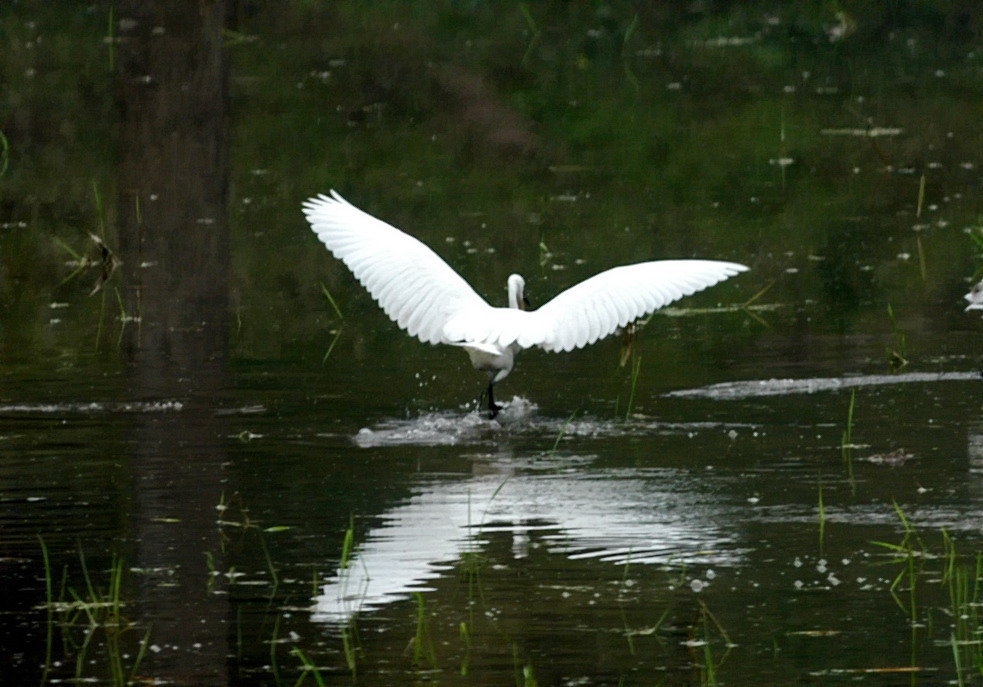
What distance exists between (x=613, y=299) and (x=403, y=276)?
3.85ft

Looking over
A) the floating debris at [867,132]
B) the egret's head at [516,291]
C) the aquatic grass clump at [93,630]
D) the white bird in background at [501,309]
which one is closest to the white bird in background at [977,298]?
the white bird in background at [501,309]

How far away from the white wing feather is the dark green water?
16.0 inches

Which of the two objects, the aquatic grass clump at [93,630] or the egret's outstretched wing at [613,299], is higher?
the egret's outstretched wing at [613,299]

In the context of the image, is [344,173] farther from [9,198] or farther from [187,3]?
[187,3]

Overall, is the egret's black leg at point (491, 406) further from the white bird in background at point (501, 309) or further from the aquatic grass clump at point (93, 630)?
the aquatic grass clump at point (93, 630)

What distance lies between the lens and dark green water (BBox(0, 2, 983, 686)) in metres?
7.45

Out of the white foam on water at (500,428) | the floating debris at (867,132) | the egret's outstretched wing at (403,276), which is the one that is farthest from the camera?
the floating debris at (867,132)

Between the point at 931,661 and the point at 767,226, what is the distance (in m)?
10.1

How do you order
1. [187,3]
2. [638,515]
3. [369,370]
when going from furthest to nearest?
[187,3], [369,370], [638,515]

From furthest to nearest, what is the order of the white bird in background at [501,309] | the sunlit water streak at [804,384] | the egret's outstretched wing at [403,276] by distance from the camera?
the egret's outstretched wing at [403,276]
the sunlit water streak at [804,384]
the white bird in background at [501,309]

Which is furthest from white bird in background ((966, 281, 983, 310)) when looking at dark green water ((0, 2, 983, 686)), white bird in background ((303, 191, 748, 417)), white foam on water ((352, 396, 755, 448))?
white foam on water ((352, 396, 755, 448))

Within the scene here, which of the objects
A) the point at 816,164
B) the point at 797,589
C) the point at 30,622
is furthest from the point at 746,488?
the point at 816,164

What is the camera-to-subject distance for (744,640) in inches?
284

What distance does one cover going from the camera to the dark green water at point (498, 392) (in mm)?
7445
